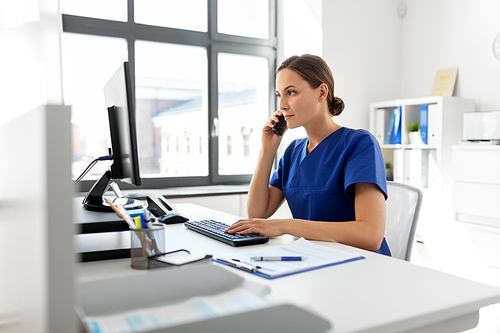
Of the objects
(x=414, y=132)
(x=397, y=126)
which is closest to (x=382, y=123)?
(x=397, y=126)

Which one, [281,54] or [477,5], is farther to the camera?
[281,54]

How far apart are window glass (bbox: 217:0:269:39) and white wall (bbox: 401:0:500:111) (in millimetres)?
1227

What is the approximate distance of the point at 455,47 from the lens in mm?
3318

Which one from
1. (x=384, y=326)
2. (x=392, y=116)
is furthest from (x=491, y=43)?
(x=384, y=326)

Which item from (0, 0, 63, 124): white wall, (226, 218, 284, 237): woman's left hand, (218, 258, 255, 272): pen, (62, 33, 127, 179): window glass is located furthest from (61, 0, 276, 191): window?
(0, 0, 63, 124): white wall

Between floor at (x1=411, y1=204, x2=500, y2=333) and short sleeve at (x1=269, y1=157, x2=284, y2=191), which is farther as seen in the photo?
floor at (x1=411, y1=204, x2=500, y2=333)

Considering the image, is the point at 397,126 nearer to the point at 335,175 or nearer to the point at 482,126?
the point at 482,126

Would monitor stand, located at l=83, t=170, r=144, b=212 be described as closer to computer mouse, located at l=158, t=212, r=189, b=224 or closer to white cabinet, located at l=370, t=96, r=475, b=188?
computer mouse, located at l=158, t=212, r=189, b=224

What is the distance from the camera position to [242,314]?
544mm

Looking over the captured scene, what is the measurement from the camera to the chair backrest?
56.7 inches

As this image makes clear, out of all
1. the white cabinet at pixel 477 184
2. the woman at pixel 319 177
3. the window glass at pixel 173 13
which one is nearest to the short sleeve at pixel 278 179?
the woman at pixel 319 177

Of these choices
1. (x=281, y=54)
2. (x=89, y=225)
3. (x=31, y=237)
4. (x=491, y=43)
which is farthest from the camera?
(x=281, y=54)

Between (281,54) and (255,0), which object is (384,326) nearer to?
(281,54)

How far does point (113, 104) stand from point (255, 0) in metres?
2.71
